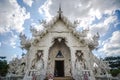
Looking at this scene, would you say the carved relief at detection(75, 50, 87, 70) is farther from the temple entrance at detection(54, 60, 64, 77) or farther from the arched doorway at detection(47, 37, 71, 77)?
the temple entrance at detection(54, 60, 64, 77)

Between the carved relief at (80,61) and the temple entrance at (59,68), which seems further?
the temple entrance at (59,68)

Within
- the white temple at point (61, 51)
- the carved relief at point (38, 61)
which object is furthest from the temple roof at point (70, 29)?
the carved relief at point (38, 61)

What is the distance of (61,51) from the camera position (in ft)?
42.1

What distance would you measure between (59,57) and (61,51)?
596 mm

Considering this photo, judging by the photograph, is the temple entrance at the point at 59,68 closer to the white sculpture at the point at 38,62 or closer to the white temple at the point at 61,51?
the white temple at the point at 61,51

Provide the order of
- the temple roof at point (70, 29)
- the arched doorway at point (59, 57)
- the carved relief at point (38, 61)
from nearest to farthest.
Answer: the carved relief at point (38, 61) < the temple roof at point (70, 29) < the arched doorway at point (59, 57)

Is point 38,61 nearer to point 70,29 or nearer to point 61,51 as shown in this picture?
point 61,51

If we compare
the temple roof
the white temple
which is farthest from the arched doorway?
the temple roof

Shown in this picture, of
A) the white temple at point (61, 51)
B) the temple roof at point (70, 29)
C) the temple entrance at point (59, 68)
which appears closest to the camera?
the white temple at point (61, 51)

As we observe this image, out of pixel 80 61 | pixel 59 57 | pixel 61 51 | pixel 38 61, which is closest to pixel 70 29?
pixel 61 51

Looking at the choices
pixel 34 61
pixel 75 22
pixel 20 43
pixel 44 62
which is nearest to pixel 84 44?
pixel 75 22

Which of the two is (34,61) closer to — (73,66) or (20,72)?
(20,72)

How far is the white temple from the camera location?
36.3ft

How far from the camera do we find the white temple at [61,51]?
436 inches
